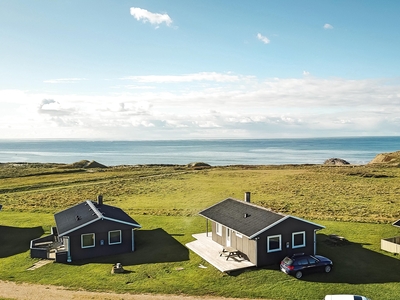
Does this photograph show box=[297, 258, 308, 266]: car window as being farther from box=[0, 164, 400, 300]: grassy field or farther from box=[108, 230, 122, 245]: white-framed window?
box=[108, 230, 122, 245]: white-framed window

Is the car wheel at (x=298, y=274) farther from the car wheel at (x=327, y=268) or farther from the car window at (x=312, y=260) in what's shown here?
the car wheel at (x=327, y=268)

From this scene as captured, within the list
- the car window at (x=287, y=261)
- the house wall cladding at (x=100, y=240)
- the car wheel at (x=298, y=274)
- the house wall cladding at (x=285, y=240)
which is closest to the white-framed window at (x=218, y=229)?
the house wall cladding at (x=285, y=240)

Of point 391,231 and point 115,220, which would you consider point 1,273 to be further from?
point 391,231

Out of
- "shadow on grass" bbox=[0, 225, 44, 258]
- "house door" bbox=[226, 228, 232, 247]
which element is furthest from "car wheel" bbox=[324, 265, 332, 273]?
"shadow on grass" bbox=[0, 225, 44, 258]

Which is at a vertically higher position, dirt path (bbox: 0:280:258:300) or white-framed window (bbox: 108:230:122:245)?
white-framed window (bbox: 108:230:122:245)

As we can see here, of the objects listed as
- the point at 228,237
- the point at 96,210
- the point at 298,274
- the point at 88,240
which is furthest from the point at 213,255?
the point at 96,210

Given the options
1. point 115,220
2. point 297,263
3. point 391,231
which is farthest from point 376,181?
point 115,220

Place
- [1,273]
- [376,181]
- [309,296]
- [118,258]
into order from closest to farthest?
[309,296] < [1,273] < [118,258] < [376,181]
